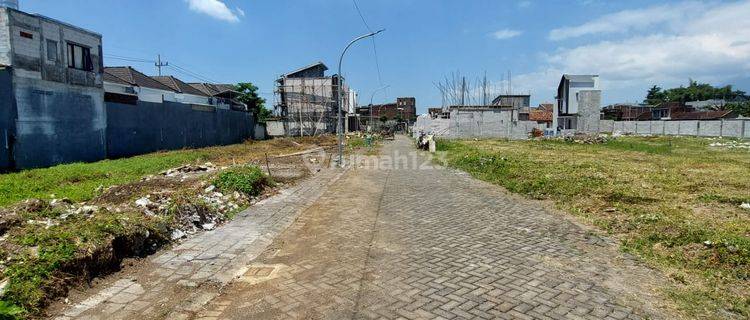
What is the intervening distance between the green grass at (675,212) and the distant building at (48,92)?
17.3 meters

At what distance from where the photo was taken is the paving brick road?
4383 millimetres

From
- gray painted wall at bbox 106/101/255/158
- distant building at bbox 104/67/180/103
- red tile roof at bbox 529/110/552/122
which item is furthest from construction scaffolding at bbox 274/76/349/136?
red tile roof at bbox 529/110/552/122

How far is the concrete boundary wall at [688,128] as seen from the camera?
4209 cm

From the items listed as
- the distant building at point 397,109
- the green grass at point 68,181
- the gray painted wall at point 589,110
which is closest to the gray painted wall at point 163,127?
the green grass at point 68,181

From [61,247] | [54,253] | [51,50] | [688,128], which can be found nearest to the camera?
[54,253]

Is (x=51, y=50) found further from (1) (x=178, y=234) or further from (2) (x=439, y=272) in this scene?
(2) (x=439, y=272)

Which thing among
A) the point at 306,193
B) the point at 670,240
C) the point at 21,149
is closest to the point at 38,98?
the point at 21,149

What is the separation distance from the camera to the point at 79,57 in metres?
21.2

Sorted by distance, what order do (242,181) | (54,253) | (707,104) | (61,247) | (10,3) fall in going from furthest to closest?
1. (707,104)
2. (10,3)
3. (242,181)
4. (61,247)
5. (54,253)

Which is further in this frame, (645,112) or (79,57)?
(645,112)

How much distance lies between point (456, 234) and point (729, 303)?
3.66 m

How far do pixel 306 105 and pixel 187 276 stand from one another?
47.4 m

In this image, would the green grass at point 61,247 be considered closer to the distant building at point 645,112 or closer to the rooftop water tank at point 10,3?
the rooftop water tank at point 10,3

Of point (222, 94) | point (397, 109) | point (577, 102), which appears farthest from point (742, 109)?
point (222, 94)
